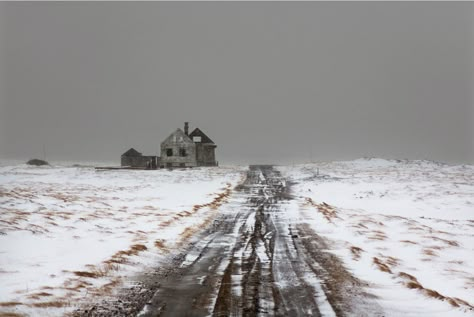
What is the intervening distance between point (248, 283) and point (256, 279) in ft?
1.19

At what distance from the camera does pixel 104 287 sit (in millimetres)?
7781

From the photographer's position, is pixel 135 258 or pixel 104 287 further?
pixel 135 258

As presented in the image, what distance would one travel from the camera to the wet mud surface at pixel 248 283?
258 inches

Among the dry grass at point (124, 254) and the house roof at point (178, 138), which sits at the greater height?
the house roof at point (178, 138)

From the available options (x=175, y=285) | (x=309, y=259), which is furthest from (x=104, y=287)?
(x=309, y=259)

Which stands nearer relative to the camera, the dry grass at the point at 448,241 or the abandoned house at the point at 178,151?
the dry grass at the point at 448,241

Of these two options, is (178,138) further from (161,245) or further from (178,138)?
(161,245)

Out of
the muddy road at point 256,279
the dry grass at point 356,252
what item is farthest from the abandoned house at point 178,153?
the dry grass at point 356,252

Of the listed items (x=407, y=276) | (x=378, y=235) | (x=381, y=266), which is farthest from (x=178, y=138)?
(x=407, y=276)

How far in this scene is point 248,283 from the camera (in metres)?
8.08

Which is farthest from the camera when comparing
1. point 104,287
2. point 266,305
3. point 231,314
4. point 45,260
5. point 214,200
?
point 214,200

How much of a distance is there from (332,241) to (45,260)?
8.26 meters

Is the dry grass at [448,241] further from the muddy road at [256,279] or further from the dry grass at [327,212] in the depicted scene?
the dry grass at [327,212]

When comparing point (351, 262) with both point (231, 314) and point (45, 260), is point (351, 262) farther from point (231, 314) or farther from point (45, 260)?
point (45, 260)
